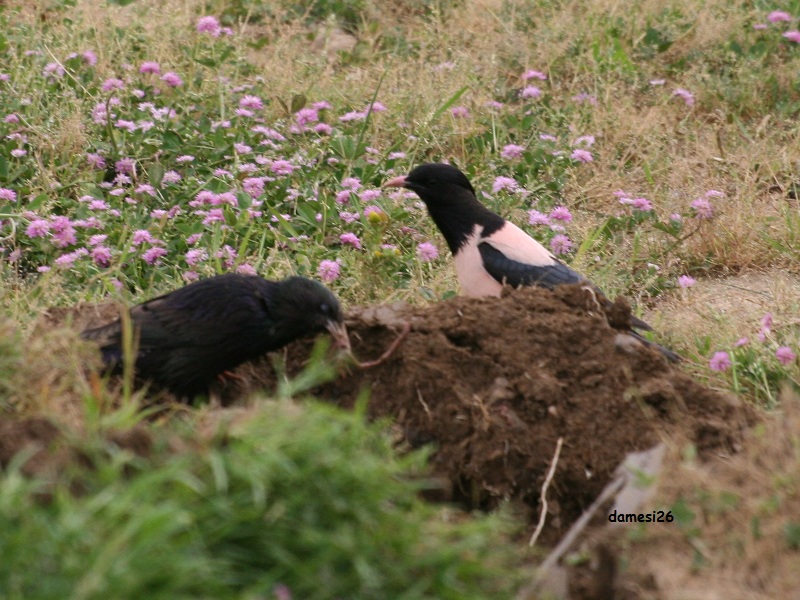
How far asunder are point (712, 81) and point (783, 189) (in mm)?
1500

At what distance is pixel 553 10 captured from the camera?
28.6 feet

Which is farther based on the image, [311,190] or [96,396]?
[311,190]

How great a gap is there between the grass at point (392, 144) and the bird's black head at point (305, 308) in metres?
1.06

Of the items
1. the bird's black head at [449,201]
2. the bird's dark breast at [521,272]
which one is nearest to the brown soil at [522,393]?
the bird's dark breast at [521,272]

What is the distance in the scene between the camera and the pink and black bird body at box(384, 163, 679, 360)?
5.56m

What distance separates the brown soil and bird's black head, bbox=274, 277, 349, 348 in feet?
0.68

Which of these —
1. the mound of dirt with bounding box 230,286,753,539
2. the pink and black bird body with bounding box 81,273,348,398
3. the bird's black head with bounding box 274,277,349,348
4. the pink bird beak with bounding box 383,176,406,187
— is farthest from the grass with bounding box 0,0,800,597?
the bird's black head with bounding box 274,277,349,348

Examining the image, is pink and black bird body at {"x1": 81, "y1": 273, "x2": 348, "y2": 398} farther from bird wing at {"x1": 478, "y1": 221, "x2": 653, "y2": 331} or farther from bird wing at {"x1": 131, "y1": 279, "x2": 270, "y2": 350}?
bird wing at {"x1": 478, "y1": 221, "x2": 653, "y2": 331}

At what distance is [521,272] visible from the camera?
5.54 m

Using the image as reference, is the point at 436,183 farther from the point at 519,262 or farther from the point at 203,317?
the point at 203,317

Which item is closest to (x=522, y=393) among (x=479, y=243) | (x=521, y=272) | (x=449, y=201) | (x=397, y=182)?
(x=521, y=272)

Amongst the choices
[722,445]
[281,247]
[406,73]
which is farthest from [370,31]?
[722,445]

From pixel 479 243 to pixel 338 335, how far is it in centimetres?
154

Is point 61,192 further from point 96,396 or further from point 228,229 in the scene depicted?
point 96,396
